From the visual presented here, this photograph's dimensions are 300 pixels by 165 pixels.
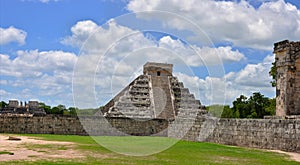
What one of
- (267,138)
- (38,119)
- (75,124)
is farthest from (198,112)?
(267,138)

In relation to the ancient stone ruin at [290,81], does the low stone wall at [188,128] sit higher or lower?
lower

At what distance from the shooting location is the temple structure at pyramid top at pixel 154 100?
31.7m

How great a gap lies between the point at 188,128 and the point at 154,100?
541 inches

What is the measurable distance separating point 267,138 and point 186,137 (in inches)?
256

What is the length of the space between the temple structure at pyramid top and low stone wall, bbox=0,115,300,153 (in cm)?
458

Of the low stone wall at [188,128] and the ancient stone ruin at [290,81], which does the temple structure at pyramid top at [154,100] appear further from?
the ancient stone ruin at [290,81]

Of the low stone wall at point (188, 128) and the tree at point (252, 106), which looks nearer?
the low stone wall at point (188, 128)

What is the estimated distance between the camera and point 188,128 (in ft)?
71.1

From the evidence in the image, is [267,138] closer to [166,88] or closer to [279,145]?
[279,145]

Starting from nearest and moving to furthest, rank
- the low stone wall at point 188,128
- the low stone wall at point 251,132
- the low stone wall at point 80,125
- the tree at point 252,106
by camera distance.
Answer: the low stone wall at point 251,132 < the low stone wall at point 188,128 < the low stone wall at point 80,125 < the tree at point 252,106

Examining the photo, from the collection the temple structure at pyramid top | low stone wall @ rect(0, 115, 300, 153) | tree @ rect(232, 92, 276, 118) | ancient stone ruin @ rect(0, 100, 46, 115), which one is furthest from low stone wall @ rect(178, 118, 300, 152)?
tree @ rect(232, 92, 276, 118)

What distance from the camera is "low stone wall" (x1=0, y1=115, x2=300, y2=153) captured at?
50.1 feet

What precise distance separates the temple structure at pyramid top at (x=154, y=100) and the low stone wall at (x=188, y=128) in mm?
4583

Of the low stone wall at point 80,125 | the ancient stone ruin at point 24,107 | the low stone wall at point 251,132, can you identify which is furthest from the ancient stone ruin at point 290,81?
the ancient stone ruin at point 24,107
